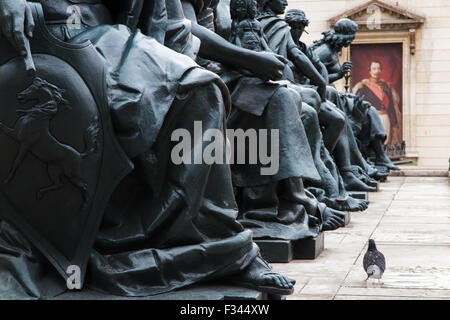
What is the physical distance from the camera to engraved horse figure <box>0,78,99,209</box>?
330cm

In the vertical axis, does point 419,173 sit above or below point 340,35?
below

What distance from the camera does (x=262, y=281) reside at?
3629mm

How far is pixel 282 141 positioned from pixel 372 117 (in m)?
9.07

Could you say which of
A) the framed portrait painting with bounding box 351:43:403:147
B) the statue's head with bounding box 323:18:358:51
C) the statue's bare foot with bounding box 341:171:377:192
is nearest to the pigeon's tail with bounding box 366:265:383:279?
the statue's bare foot with bounding box 341:171:377:192

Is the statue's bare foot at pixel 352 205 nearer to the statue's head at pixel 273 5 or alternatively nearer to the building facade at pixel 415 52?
the statue's head at pixel 273 5

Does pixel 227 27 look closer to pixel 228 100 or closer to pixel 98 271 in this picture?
pixel 228 100

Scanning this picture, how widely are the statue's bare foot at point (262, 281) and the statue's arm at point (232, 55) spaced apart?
5.64 feet

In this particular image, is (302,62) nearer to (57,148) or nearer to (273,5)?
(273,5)

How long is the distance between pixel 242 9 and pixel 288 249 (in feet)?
5.65

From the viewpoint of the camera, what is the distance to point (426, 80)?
86.3 ft

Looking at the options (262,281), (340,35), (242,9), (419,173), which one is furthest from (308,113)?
→ (419,173)

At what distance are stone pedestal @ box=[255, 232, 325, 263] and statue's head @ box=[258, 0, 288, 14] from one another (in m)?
2.57

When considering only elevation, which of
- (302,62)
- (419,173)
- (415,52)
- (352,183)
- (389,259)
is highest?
(302,62)
